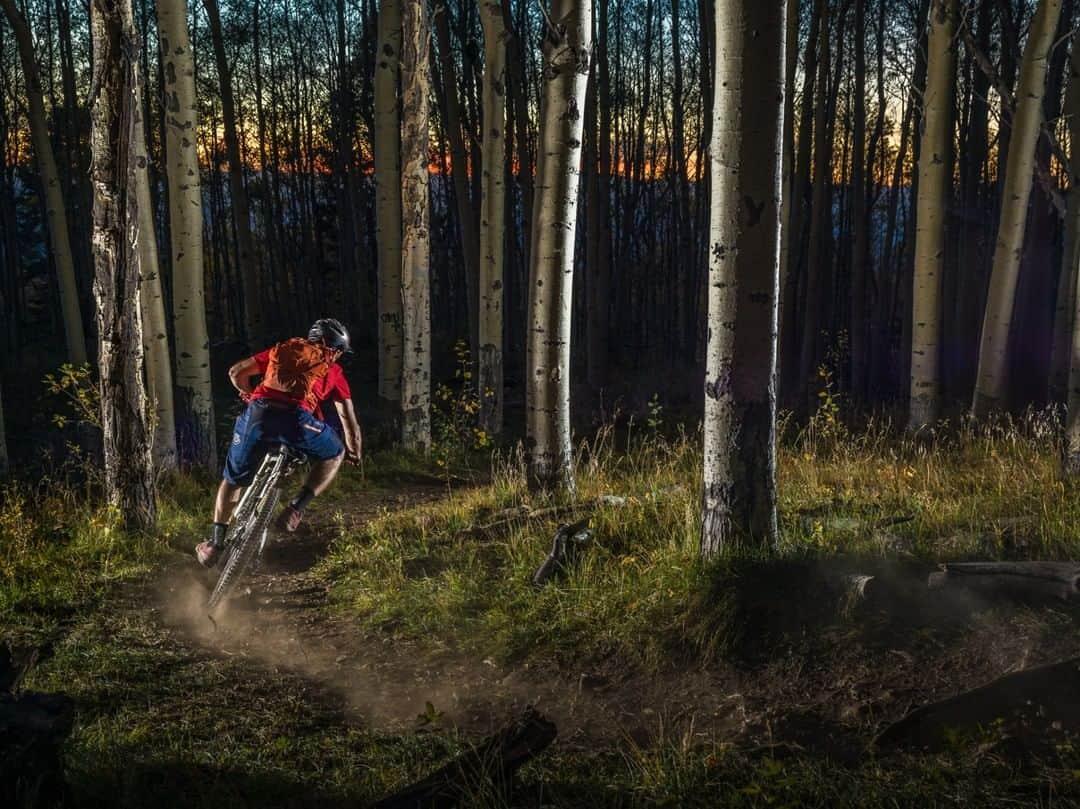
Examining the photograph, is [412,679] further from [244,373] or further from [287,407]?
[244,373]

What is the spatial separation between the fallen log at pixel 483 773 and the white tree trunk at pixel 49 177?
14224mm

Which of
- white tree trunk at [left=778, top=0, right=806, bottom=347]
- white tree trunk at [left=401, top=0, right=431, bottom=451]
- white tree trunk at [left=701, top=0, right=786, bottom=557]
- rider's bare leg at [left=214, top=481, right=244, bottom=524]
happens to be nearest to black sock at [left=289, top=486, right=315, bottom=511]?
rider's bare leg at [left=214, top=481, right=244, bottom=524]

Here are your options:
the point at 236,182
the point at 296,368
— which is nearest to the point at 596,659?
the point at 296,368

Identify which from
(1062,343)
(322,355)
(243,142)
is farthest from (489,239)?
(243,142)

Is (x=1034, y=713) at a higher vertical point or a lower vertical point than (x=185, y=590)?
higher

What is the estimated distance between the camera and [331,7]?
98.9 ft

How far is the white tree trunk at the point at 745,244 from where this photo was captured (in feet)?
16.9

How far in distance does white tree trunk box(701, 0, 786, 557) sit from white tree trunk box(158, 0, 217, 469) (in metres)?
6.74

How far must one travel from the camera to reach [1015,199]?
10.7 metres

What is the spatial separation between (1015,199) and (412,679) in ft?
30.1

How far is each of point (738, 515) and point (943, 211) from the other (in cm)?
721

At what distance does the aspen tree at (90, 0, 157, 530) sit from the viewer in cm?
760

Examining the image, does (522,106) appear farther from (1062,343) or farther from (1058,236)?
(1058,236)

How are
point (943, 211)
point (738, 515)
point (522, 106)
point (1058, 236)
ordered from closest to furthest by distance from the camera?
1. point (738, 515)
2. point (943, 211)
3. point (522, 106)
4. point (1058, 236)
